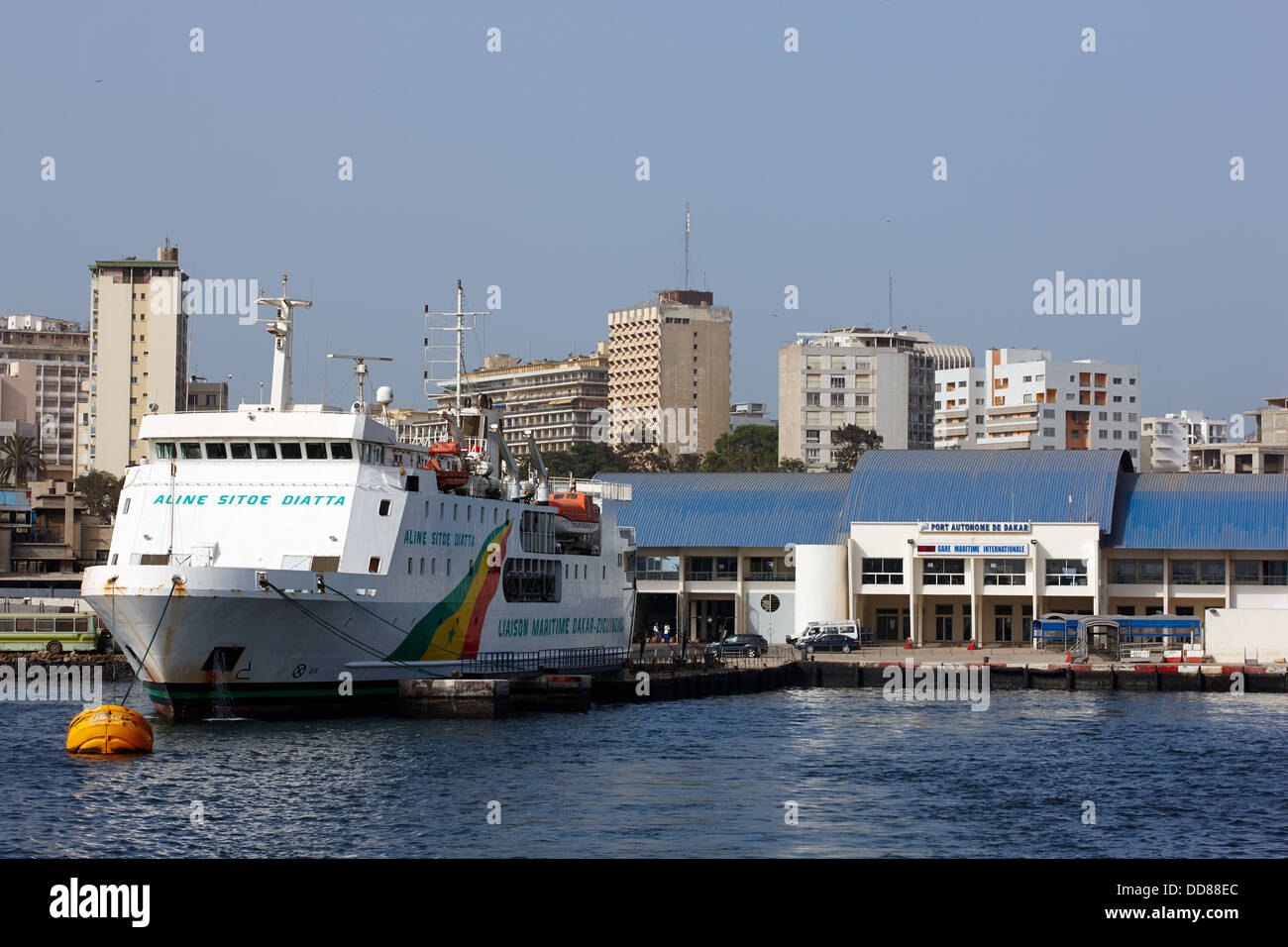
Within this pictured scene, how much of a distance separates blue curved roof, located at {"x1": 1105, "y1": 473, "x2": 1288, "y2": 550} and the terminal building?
0.11 m

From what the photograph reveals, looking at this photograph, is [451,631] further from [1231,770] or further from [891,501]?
[891,501]

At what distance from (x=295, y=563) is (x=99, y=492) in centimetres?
9788

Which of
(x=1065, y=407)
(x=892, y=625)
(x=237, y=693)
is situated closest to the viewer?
(x=237, y=693)

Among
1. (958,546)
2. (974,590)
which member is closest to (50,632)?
(958,546)

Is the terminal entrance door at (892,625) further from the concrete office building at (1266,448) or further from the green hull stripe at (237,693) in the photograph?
the concrete office building at (1266,448)

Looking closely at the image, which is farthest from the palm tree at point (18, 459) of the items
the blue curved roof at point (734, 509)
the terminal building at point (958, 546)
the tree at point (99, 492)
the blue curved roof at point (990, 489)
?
the blue curved roof at point (990, 489)

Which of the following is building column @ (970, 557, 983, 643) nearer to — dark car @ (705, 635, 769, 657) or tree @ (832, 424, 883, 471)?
dark car @ (705, 635, 769, 657)

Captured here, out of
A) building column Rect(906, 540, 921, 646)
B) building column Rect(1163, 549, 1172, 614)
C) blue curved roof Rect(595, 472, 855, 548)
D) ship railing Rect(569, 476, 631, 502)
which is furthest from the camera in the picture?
blue curved roof Rect(595, 472, 855, 548)

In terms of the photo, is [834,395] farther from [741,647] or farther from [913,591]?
[741,647]

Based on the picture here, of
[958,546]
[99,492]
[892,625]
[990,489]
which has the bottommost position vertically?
[892,625]

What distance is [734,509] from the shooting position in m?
91.4

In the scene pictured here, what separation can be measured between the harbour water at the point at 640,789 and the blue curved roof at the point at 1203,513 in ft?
110

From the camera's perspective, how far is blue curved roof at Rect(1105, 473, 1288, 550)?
82.4 metres

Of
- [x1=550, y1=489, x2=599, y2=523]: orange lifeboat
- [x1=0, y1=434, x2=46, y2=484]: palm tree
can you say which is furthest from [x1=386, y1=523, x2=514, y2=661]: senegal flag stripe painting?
[x1=0, y1=434, x2=46, y2=484]: palm tree
